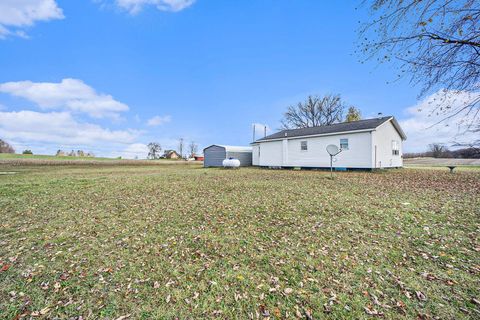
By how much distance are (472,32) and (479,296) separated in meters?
4.21

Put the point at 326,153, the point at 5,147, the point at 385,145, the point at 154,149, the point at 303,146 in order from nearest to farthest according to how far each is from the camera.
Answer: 1. the point at 385,145
2. the point at 326,153
3. the point at 303,146
4. the point at 5,147
5. the point at 154,149

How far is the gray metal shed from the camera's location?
26531 mm

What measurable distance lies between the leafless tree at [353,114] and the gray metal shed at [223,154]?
19.1 metres

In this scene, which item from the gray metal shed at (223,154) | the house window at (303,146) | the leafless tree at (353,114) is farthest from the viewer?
the leafless tree at (353,114)

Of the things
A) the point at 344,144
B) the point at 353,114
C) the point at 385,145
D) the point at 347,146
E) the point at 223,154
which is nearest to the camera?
the point at 347,146

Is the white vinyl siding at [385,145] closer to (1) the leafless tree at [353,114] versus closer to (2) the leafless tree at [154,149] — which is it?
(1) the leafless tree at [353,114]

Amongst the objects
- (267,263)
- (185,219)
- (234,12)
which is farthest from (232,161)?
(267,263)

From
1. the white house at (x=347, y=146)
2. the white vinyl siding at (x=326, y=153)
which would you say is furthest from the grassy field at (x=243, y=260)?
the white house at (x=347, y=146)

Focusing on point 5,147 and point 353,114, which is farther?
point 5,147

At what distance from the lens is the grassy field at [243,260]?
2523mm

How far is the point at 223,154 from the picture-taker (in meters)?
26.5

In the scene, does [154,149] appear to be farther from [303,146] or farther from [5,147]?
[303,146]

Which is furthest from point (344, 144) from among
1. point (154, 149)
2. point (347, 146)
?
point (154, 149)

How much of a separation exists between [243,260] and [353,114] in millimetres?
37579
